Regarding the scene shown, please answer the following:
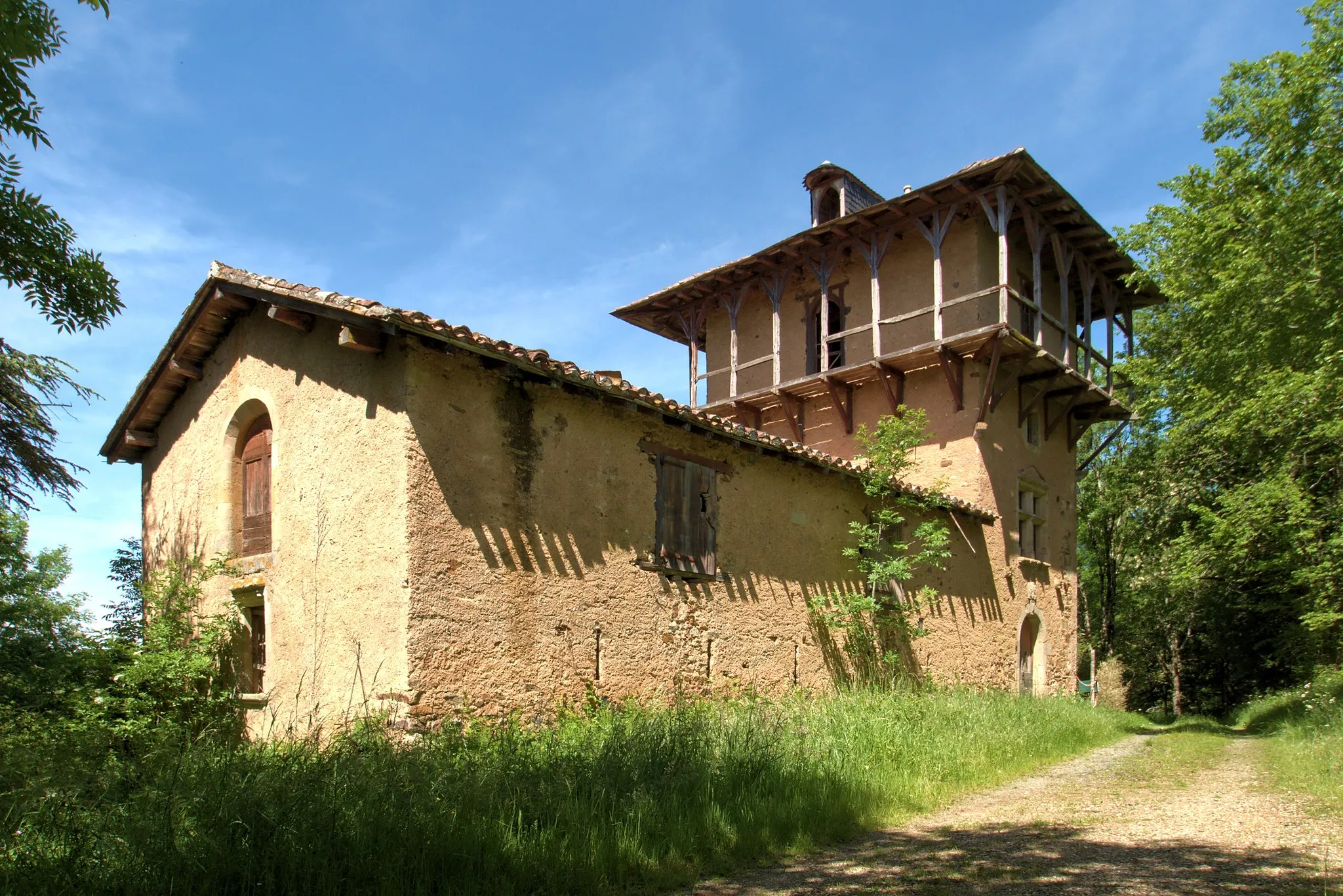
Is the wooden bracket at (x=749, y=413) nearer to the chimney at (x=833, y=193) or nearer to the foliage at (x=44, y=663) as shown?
the chimney at (x=833, y=193)

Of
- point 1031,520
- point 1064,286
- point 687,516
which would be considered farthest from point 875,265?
point 687,516

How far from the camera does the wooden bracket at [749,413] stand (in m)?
17.7

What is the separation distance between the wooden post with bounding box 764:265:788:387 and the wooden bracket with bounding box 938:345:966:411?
2996 mm

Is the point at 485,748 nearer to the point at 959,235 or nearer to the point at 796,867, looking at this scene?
the point at 796,867

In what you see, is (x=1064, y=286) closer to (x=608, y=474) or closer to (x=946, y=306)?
(x=946, y=306)

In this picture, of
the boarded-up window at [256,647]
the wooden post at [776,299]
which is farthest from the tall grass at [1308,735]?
the boarded-up window at [256,647]

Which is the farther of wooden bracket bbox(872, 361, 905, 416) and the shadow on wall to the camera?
wooden bracket bbox(872, 361, 905, 416)

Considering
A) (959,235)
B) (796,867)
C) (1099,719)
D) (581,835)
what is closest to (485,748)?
(581,835)

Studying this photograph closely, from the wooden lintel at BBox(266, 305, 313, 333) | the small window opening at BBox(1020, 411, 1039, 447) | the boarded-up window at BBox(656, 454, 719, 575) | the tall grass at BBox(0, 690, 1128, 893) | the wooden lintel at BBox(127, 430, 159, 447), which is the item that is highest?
the wooden lintel at BBox(266, 305, 313, 333)

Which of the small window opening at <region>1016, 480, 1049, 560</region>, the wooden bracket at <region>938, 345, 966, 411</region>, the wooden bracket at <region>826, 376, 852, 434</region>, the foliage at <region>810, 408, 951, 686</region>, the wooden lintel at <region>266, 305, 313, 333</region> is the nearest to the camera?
the wooden lintel at <region>266, 305, 313, 333</region>

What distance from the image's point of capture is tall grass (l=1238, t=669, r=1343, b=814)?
8.45m

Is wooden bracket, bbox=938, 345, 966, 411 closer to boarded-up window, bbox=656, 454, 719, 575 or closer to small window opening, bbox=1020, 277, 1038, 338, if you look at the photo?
small window opening, bbox=1020, 277, 1038, 338

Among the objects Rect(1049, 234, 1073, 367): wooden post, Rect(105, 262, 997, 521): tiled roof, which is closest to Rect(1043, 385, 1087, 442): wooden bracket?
Rect(1049, 234, 1073, 367): wooden post

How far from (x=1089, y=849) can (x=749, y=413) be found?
12.2 metres
